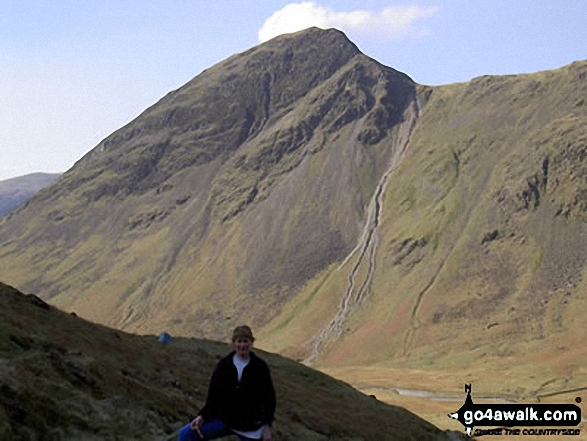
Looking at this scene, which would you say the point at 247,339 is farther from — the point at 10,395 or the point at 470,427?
the point at 470,427

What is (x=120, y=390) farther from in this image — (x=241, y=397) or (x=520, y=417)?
(x=520, y=417)

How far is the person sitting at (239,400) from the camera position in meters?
12.3

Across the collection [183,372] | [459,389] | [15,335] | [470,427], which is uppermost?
[459,389]

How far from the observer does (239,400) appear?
1234 cm

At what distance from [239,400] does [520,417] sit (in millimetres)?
94926

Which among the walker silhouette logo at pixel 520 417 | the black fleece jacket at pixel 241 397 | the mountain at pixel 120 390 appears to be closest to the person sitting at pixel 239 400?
the black fleece jacket at pixel 241 397

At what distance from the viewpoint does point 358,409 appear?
188 feet

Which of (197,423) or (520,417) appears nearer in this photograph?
(197,423)

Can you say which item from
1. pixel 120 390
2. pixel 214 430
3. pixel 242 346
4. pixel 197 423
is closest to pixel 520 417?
pixel 120 390

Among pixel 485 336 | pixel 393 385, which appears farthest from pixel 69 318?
pixel 485 336

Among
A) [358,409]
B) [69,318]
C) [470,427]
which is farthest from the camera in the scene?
[470,427]

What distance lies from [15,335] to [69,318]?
1840cm

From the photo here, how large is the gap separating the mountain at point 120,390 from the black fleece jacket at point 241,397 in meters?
7.01

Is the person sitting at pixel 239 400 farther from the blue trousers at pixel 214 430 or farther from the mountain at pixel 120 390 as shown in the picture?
the mountain at pixel 120 390
